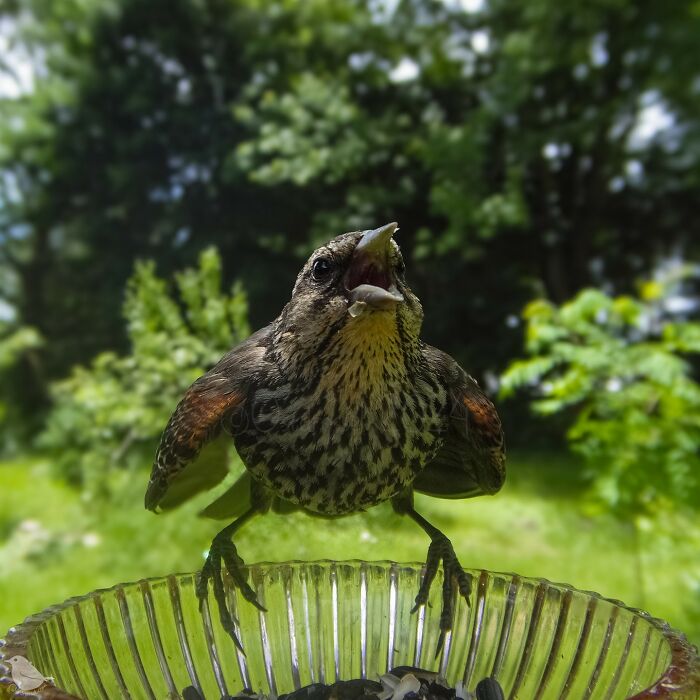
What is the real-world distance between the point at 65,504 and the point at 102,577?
53cm

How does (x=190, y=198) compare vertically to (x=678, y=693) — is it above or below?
above

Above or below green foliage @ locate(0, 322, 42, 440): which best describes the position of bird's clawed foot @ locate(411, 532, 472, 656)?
below

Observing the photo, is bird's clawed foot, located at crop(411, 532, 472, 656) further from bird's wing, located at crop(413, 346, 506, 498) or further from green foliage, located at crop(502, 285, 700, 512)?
green foliage, located at crop(502, 285, 700, 512)

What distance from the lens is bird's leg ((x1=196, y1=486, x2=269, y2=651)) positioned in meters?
0.71

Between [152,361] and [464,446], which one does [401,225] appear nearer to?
[152,361]

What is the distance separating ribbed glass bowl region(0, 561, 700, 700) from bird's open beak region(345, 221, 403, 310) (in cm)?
32

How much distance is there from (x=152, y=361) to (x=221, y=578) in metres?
0.76

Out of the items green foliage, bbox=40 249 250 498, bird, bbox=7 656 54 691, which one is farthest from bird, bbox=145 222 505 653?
green foliage, bbox=40 249 250 498

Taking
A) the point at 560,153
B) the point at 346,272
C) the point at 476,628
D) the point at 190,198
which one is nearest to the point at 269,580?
the point at 476,628

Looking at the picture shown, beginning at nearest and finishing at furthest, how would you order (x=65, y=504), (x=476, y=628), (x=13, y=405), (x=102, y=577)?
1. (x=476, y=628)
2. (x=102, y=577)
3. (x=65, y=504)
4. (x=13, y=405)

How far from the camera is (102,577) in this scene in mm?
2225

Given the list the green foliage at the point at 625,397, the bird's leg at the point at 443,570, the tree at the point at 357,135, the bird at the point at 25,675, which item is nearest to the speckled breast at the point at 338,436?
the bird's leg at the point at 443,570

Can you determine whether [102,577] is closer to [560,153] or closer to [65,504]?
[65,504]

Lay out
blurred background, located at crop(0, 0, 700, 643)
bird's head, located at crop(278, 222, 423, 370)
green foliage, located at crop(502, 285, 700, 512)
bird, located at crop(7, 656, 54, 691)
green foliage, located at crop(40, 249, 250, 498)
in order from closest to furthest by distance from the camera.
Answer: bird, located at crop(7, 656, 54, 691) < bird's head, located at crop(278, 222, 423, 370) < green foliage, located at crop(40, 249, 250, 498) < green foliage, located at crop(502, 285, 700, 512) < blurred background, located at crop(0, 0, 700, 643)
